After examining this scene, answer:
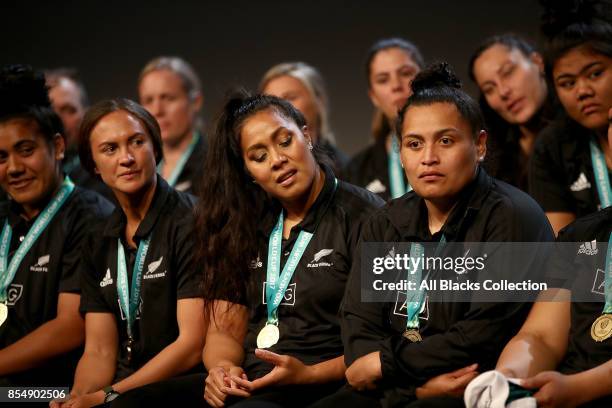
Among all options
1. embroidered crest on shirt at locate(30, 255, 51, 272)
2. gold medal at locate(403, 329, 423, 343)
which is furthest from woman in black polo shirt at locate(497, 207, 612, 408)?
embroidered crest on shirt at locate(30, 255, 51, 272)

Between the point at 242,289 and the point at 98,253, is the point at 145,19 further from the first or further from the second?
the point at 242,289

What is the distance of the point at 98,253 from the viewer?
327 cm

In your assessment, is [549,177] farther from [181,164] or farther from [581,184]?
[181,164]

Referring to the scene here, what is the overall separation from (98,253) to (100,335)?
0.34 meters

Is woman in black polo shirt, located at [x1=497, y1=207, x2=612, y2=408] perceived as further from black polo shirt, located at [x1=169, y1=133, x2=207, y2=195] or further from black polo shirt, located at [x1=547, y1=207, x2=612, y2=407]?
black polo shirt, located at [x1=169, y1=133, x2=207, y2=195]

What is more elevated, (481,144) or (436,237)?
(481,144)

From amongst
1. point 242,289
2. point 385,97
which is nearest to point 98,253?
point 242,289

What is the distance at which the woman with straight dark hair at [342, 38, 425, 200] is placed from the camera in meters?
4.28

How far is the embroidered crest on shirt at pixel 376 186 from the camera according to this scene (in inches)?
169

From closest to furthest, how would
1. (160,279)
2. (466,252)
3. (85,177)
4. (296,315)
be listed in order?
(466,252) → (296,315) → (160,279) → (85,177)

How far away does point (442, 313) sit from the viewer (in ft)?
7.95

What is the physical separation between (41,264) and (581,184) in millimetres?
2283

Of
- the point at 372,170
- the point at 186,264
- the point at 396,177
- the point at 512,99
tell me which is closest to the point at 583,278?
the point at 186,264

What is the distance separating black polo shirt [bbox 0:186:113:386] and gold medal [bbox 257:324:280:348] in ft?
3.21
